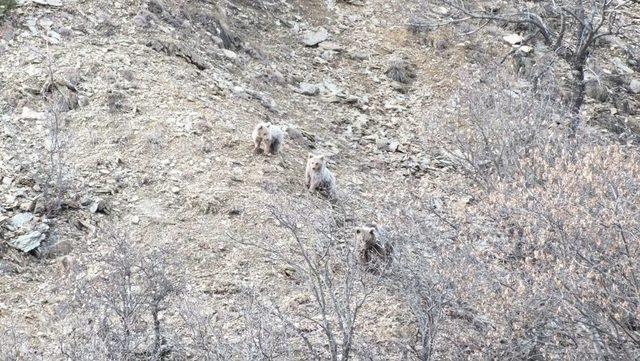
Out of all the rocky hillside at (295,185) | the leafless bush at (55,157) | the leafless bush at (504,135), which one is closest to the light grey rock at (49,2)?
the rocky hillside at (295,185)

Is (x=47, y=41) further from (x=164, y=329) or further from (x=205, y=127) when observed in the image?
(x=164, y=329)

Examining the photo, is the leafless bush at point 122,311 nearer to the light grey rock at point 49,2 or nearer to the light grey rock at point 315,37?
the light grey rock at point 49,2

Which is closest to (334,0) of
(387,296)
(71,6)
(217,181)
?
(71,6)

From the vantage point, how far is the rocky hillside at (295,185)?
8773mm

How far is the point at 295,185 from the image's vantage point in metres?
12.2

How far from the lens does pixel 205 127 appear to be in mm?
12680

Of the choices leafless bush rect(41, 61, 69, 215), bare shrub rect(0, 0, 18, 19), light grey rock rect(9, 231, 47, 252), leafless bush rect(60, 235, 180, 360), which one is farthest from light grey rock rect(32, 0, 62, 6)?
leafless bush rect(60, 235, 180, 360)

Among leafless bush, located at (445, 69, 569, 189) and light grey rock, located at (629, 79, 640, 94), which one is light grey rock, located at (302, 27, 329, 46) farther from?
light grey rock, located at (629, 79, 640, 94)

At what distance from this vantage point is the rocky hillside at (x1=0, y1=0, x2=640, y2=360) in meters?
8.77

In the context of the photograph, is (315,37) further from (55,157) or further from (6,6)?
(55,157)

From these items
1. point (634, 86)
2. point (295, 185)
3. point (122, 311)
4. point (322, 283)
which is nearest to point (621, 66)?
point (634, 86)

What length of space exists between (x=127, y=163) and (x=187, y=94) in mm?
1910

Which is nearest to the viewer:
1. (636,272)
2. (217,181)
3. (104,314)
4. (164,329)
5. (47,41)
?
(636,272)

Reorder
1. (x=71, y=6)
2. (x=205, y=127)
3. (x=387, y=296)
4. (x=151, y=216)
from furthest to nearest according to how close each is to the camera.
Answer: (x=71, y=6)
(x=205, y=127)
(x=151, y=216)
(x=387, y=296)
